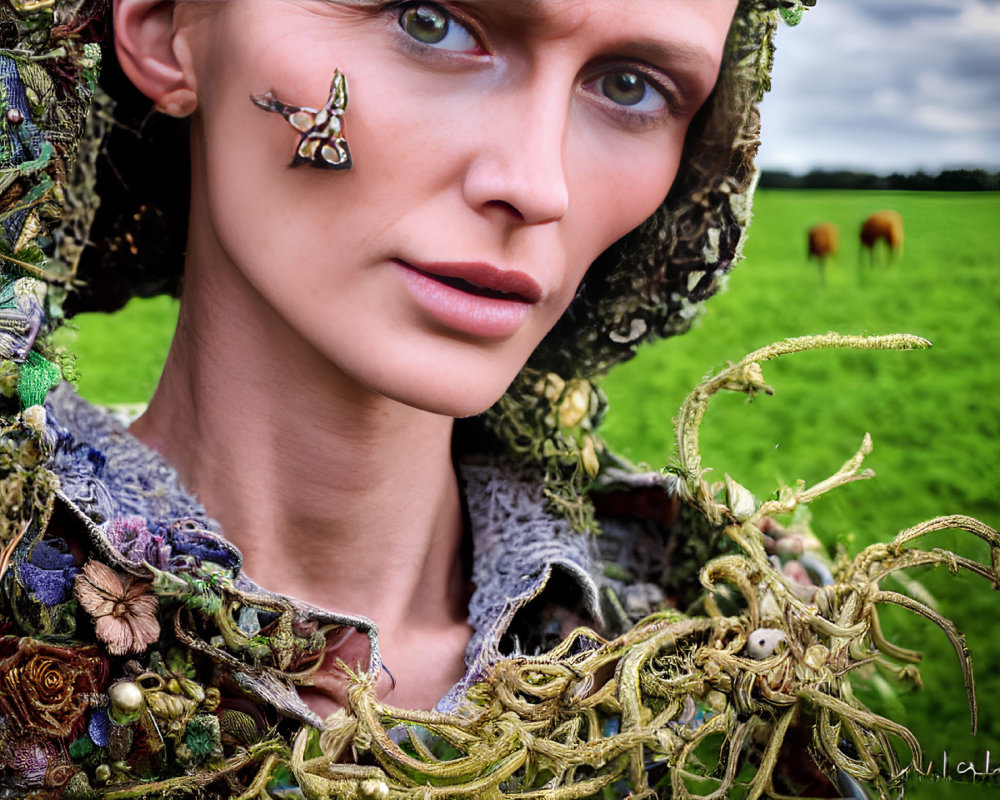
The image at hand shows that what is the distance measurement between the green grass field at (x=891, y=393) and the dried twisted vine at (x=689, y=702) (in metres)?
0.10

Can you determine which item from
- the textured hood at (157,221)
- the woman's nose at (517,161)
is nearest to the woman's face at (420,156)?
the woman's nose at (517,161)

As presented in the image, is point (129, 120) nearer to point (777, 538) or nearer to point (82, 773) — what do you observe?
Answer: point (82, 773)

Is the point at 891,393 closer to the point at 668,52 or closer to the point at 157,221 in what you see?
the point at 668,52

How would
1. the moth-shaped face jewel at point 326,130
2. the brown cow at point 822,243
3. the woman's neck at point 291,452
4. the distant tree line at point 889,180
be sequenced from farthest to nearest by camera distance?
the brown cow at point 822,243 < the distant tree line at point 889,180 < the woman's neck at point 291,452 < the moth-shaped face jewel at point 326,130

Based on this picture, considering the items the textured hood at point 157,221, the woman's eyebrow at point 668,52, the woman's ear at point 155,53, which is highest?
the woman's eyebrow at point 668,52

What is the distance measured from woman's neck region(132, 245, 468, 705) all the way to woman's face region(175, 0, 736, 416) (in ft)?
0.30

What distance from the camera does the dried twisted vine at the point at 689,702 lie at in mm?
924

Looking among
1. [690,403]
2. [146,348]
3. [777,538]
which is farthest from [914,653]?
[146,348]

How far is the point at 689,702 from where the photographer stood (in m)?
1.08

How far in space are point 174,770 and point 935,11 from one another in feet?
3.72

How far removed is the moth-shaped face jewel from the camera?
0.86 meters

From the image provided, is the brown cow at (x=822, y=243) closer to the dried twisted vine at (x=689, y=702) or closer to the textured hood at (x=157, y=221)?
the textured hood at (x=157, y=221)
